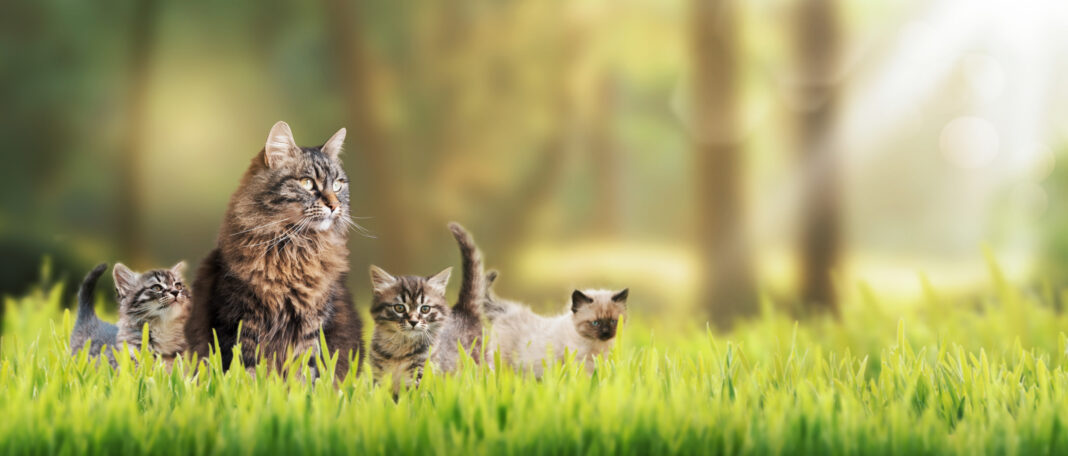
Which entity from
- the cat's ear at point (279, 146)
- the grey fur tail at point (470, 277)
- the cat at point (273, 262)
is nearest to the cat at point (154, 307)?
the cat at point (273, 262)

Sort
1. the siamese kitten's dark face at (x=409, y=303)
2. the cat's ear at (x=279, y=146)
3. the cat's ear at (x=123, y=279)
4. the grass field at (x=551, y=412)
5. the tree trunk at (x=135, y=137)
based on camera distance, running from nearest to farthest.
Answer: the grass field at (x=551, y=412)
the cat's ear at (x=279, y=146)
the cat's ear at (x=123, y=279)
the siamese kitten's dark face at (x=409, y=303)
the tree trunk at (x=135, y=137)

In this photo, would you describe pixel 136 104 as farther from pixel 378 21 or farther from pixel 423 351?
pixel 423 351

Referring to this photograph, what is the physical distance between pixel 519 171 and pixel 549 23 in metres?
1.91

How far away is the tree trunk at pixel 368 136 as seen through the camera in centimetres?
911

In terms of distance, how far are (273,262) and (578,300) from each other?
3.63 feet

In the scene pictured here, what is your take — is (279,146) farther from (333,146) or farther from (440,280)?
(440,280)

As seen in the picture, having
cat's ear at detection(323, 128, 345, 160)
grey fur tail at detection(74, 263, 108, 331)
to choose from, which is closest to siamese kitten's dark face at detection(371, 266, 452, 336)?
cat's ear at detection(323, 128, 345, 160)

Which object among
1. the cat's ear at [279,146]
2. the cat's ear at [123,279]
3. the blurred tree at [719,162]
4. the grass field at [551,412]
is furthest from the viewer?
the blurred tree at [719,162]

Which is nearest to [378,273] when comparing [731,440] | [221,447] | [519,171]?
[221,447]

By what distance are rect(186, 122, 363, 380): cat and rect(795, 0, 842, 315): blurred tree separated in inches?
231

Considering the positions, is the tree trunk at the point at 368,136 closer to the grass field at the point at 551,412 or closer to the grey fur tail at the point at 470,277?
the grey fur tail at the point at 470,277

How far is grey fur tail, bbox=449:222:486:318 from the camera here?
3041mm

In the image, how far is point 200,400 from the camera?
2.69m

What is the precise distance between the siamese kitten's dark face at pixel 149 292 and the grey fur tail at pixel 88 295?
22cm
